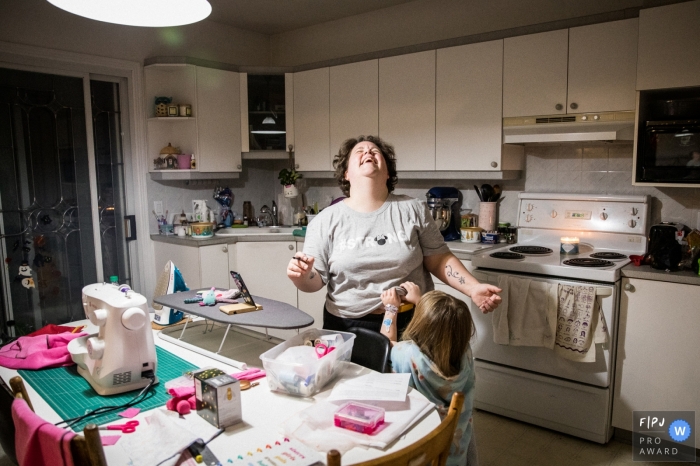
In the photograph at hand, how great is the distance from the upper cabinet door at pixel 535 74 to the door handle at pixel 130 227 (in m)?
2.67

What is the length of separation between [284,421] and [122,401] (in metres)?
0.48

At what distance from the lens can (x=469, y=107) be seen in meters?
3.24

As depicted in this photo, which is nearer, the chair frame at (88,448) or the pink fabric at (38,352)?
Answer: the chair frame at (88,448)

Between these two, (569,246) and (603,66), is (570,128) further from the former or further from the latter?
(569,246)

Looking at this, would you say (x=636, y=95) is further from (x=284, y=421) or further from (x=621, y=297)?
(x=284, y=421)

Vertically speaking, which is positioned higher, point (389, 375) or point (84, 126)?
point (84, 126)

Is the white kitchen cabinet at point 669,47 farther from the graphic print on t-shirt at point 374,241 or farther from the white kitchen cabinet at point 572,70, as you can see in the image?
the graphic print on t-shirt at point 374,241

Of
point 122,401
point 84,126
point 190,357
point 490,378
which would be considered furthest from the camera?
point 84,126

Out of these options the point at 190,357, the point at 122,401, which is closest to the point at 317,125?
the point at 190,357

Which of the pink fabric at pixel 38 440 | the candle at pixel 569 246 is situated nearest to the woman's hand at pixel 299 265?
the pink fabric at pixel 38 440

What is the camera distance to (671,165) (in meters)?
2.61

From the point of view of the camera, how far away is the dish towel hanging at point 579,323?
2543 mm

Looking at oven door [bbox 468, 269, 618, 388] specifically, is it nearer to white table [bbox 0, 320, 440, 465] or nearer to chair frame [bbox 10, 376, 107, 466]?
white table [bbox 0, 320, 440, 465]

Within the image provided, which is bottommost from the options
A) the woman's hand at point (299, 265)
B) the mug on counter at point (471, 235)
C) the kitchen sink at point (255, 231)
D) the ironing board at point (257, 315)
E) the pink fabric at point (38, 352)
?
the pink fabric at point (38, 352)
